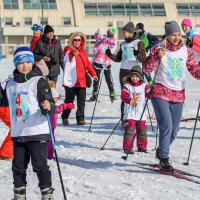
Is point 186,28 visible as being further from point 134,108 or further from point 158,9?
point 158,9

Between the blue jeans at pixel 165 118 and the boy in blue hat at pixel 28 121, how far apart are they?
1709 mm

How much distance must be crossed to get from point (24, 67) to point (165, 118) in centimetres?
196

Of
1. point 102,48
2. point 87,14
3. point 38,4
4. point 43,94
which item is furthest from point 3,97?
point 87,14

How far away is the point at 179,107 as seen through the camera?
20.9 feet

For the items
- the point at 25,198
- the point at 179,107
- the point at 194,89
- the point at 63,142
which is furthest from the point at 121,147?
the point at 194,89

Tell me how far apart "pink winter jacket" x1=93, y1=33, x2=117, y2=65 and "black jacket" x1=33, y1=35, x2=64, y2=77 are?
8.05ft

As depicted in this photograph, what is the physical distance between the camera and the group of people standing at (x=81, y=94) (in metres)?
4.89

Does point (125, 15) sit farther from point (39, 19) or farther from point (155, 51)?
point (155, 51)

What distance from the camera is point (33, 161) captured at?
4.89 meters

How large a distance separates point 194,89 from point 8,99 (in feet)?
41.2

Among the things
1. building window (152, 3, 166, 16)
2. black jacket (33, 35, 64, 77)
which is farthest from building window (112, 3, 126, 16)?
black jacket (33, 35, 64, 77)

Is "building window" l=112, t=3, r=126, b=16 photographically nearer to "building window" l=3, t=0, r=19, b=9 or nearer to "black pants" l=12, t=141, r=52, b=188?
"building window" l=3, t=0, r=19, b=9

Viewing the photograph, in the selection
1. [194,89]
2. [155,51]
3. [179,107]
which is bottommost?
[194,89]

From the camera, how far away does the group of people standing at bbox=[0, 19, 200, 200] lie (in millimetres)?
4891
